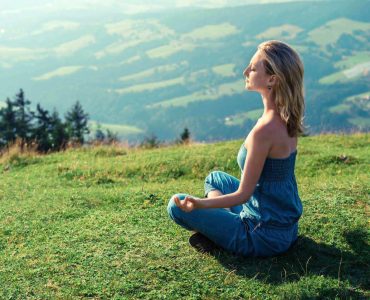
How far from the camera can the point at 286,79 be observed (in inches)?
253

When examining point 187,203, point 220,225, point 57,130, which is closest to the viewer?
point 187,203

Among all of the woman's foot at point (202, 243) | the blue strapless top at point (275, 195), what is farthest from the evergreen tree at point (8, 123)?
the blue strapless top at point (275, 195)

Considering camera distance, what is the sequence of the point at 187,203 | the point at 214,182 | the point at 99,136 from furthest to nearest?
the point at 99,136 → the point at 214,182 → the point at 187,203

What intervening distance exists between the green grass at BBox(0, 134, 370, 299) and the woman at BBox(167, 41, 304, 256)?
1.14ft

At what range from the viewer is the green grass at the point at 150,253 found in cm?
649

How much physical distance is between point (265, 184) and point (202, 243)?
48.8 inches

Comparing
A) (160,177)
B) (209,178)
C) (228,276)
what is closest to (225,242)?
(228,276)

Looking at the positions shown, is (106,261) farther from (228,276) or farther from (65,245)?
(228,276)

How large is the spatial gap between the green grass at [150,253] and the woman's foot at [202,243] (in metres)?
0.09

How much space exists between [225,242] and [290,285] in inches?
41.4

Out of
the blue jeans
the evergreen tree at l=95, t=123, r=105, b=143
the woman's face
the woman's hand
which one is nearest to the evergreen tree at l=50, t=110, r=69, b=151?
the evergreen tree at l=95, t=123, r=105, b=143

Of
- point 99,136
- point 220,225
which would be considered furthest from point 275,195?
point 99,136

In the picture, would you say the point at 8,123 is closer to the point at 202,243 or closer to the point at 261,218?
the point at 202,243

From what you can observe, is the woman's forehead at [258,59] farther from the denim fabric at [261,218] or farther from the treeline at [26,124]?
the treeline at [26,124]
